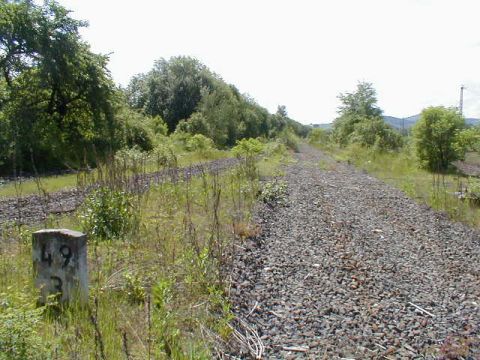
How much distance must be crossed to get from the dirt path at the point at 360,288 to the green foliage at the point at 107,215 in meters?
1.74

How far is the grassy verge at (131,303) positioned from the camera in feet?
9.28

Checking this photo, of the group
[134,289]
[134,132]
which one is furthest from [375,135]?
[134,289]

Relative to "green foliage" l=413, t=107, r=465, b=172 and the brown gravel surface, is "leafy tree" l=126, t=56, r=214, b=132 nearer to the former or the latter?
"green foliage" l=413, t=107, r=465, b=172

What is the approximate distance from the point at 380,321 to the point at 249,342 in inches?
57.5

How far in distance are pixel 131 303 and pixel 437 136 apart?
22415 mm

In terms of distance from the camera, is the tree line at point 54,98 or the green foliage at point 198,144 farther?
the green foliage at point 198,144

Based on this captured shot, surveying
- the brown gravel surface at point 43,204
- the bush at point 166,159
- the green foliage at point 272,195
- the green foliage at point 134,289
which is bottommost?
the green foliage at point 272,195

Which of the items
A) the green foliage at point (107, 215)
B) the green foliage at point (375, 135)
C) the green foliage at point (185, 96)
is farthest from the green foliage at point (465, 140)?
the green foliage at point (185, 96)

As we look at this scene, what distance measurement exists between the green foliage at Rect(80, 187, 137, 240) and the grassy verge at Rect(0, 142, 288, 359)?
0.04 meters

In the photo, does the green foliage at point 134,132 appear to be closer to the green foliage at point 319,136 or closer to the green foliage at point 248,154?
the green foliage at point 248,154

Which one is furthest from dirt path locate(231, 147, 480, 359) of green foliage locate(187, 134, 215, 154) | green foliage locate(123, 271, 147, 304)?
green foliage locate(187, 134, 215, 154)

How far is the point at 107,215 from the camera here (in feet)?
20.0

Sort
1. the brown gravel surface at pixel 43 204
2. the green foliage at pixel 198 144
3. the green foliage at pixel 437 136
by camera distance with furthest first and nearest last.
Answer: the green foliage at pixel 198 144 → the green foliage at pixel 437 136 → the brown gravel surface at pixel 43 204

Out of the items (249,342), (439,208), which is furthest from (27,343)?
(439,208)
